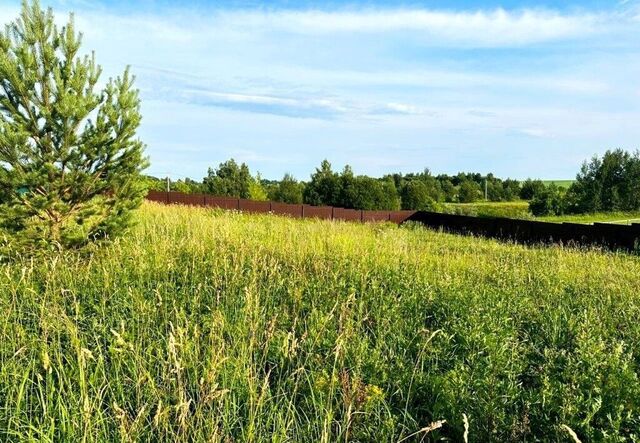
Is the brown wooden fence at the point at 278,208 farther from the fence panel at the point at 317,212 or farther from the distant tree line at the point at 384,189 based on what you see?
the distant tree line at the point at 384,189

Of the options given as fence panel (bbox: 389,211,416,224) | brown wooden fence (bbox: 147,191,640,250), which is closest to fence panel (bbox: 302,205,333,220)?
brown wooden fence (bbox: 147,191,640,250)

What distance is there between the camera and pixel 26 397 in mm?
2498

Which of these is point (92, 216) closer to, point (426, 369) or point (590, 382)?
point (426, 369)

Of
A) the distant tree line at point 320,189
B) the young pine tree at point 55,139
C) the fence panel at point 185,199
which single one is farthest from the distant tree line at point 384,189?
the young pine tree at point 55,139

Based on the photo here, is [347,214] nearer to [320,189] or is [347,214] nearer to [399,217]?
[399,217]

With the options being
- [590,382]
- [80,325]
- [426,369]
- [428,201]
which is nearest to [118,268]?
[80,325]

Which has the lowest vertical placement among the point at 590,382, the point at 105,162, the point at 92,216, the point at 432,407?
the point at 432,407

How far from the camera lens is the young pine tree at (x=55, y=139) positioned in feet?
18.2

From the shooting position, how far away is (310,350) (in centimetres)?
294

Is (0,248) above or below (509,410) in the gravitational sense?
above

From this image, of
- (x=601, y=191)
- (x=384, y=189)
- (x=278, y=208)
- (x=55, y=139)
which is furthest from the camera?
(x=601, y=191)

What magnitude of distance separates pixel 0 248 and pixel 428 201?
36813 mm

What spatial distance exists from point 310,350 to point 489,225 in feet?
46.8

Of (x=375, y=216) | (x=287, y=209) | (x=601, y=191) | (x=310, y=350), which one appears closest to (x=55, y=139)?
(x=310, y=350)
